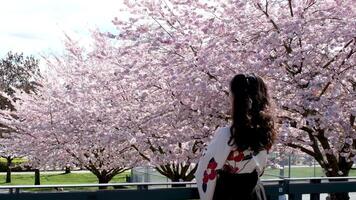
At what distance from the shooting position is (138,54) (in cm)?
1180

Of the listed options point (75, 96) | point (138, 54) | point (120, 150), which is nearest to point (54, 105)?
point (75, 96)

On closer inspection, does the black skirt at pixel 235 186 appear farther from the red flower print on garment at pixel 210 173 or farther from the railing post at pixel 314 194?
the railing post at pixel 314 194

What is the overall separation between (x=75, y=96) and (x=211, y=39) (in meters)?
6.53

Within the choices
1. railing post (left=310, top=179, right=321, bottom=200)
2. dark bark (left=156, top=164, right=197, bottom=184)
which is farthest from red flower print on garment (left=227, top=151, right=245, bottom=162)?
dark bark (left=156, top=164, right=197, bottom=184)

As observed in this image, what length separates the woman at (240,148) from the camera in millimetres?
2898

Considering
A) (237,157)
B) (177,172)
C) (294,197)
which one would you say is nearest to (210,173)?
(237,157)

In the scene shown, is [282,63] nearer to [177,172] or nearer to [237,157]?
[177,172]

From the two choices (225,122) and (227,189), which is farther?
(225,122)

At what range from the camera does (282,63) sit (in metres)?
9.08

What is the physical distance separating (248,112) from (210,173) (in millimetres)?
370

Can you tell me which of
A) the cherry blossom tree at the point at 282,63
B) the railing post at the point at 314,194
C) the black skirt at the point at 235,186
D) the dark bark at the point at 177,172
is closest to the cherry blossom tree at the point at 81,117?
the dark bark at the point at 177,172

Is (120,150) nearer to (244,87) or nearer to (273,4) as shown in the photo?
(273,4)

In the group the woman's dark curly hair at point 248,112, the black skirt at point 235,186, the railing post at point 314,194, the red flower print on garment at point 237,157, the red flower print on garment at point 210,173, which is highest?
the woman's dark curly hair at point 248,112

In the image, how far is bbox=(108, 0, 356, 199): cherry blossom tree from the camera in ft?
28.6
